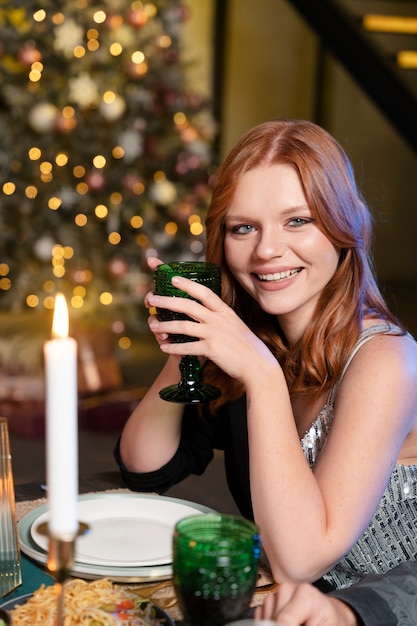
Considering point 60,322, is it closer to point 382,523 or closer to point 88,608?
point 88,608

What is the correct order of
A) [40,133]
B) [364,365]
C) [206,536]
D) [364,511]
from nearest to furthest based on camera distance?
[206,536] < [364,511] < [364,365] < [40,133]

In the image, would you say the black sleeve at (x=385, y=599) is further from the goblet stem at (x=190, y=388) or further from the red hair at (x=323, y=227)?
the red hair at (x=323, y=227)

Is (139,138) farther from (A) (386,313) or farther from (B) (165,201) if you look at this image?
(A) (386,313)

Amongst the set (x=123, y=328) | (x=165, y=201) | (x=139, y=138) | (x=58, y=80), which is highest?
(x=58, y=80)

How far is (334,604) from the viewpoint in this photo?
3.30 feet

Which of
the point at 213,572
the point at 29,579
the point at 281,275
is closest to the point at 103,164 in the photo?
the point at 281,275

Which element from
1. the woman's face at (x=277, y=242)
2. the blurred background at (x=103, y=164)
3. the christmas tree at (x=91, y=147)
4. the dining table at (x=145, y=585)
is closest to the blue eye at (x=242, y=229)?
the woman's face at (x=277, y=242)

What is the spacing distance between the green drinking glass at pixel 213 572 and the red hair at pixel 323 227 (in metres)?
0.69

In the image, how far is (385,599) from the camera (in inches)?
41.3

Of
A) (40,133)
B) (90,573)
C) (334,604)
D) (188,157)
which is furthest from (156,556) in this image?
(188,157)

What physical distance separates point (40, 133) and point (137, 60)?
28.6 inches

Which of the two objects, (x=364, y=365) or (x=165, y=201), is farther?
(x=165, y=201)

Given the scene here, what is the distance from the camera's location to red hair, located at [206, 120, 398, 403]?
1.49 m

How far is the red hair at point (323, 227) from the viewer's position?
1487mm
